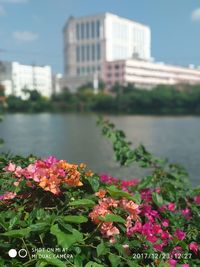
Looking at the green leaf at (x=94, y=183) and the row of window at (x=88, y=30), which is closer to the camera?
the green leaf at (x=94, y=183)

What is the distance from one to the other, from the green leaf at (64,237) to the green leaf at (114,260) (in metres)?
0.14

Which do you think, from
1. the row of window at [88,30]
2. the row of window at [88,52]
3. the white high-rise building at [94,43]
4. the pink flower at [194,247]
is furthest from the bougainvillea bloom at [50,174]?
the row of window at [88,30]

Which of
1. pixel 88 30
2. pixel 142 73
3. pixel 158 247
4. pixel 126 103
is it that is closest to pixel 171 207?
pixel 158 247

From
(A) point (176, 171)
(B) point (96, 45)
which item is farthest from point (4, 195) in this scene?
(B) point (96, 45)

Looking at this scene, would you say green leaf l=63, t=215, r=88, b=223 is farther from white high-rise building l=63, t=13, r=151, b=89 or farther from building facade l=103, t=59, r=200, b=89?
white high-rise building l=63, t=13, r=151, b=89

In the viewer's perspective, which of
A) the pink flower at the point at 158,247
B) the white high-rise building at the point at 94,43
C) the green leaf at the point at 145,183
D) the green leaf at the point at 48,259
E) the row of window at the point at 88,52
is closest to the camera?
the green leaf at the point at 48,259

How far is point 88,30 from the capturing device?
103 m

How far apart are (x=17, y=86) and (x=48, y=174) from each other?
93568 millimetres

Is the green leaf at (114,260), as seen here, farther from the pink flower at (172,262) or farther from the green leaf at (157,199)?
the green leaf at (157,199)

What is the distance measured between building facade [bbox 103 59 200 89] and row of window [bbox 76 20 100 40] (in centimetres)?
1010

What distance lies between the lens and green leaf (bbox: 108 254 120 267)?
1750 mm

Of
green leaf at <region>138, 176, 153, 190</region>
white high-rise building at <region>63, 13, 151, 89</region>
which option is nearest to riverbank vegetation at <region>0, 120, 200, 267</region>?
green leaf at <region>138, 176, 153, 190</region>

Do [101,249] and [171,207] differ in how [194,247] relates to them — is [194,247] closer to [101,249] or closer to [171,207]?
[171,207]

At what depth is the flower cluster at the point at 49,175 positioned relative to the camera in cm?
188
